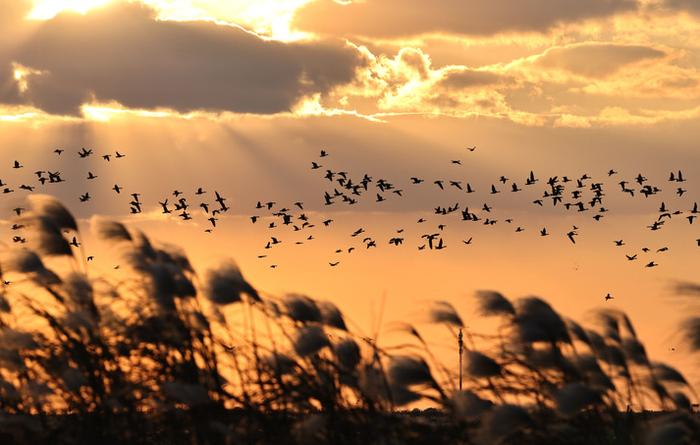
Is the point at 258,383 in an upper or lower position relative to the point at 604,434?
upper

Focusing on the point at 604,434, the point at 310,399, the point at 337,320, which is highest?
the point at 337,320

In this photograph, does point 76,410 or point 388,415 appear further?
point 76,410

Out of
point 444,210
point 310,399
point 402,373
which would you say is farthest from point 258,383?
point 444,210

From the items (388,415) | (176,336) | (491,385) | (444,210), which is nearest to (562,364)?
(491,385)

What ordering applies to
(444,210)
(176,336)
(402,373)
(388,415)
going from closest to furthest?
(402,373)
(388,415)
(176,336)
(444,210)

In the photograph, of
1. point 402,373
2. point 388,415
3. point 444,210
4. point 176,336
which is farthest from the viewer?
point 444,210

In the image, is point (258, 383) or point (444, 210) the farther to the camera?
point (444, 210)

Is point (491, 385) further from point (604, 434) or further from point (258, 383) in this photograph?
point (258, 383)

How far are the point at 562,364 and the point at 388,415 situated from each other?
1.19 m

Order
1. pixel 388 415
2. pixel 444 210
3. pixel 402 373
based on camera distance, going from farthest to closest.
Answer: pixel 444 210, pixel 388 415, pixel 402 373

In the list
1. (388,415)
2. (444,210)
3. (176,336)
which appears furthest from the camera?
(444,210)

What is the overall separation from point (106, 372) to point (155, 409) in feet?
2.23

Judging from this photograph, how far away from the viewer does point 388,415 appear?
7.50 m

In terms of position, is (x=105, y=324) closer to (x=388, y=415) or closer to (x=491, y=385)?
(x=388, y=415)
